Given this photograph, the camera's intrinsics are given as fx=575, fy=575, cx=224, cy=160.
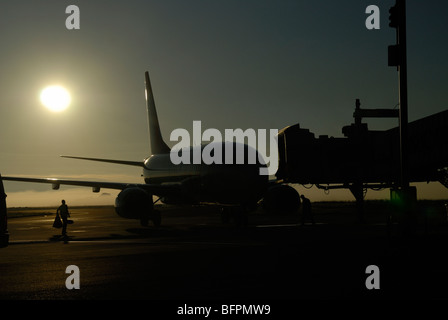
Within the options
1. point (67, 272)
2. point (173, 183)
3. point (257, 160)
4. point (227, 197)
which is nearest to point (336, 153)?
point (257, 160)

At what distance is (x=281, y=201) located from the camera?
2731 centimetres

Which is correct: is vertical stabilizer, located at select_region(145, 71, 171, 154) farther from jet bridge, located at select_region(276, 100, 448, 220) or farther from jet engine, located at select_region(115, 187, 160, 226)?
jet bridge, located at select_region(276, 100, 448, 220)

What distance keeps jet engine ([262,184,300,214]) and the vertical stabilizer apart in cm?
1191

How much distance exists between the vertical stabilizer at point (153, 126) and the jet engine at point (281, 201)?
11.9 m

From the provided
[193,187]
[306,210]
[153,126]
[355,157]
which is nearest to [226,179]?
[193,187]

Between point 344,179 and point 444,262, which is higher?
point 344,179

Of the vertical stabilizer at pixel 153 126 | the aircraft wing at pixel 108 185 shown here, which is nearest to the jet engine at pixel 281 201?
the aircraft wing at pixel 108 185

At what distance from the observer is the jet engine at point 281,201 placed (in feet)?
89.4

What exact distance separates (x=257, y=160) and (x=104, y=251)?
38.5 ft

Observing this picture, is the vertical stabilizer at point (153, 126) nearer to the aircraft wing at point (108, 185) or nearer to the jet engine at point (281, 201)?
the aircraft wing at point (108, 185)

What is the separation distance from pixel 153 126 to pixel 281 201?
1502 cm

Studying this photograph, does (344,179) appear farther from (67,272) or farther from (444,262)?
(67,272)

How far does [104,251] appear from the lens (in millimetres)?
15750
